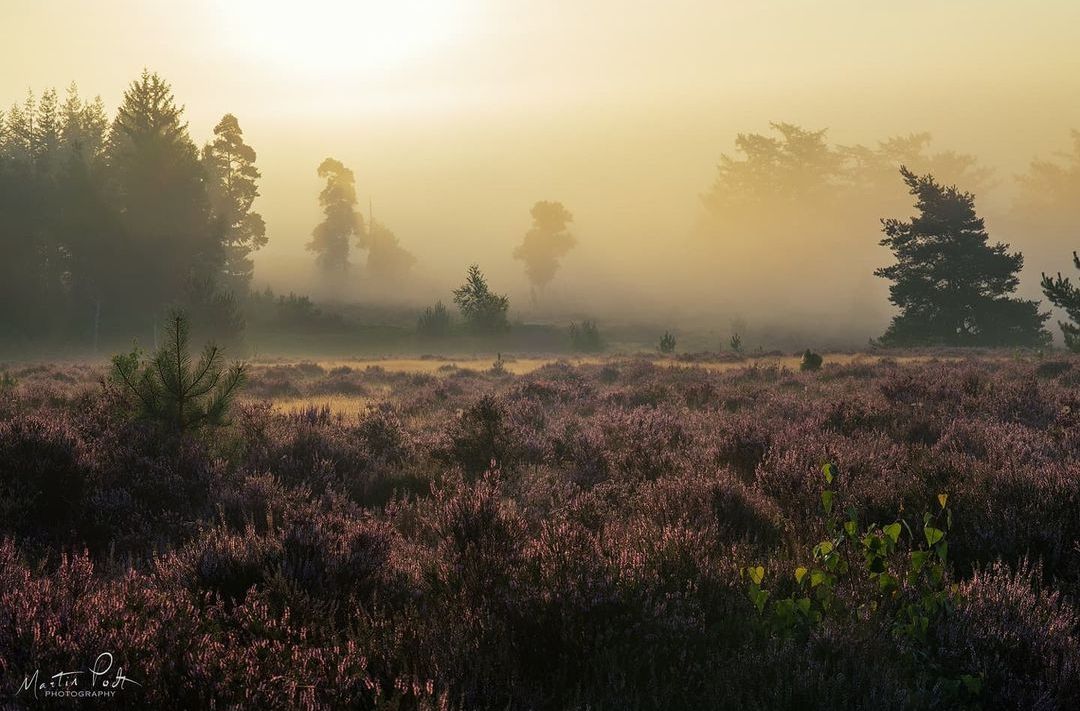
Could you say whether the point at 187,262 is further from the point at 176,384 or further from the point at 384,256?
the point at 176,384

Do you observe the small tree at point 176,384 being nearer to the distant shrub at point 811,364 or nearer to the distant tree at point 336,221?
the distant shrub at point 811,364

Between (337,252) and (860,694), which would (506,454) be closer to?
(860,694)

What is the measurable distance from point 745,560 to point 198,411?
557 centimetres

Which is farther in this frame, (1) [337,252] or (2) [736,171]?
(2) [736,171]

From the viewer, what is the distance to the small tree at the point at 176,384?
6441mm

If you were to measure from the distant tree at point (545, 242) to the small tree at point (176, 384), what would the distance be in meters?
80.7

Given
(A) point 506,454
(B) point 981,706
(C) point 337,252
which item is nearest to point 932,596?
(B) point 981,706

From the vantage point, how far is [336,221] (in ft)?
260

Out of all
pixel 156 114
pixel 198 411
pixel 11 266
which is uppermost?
pixel 156 114

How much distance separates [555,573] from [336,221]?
8224cm

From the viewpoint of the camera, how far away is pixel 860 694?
219cm

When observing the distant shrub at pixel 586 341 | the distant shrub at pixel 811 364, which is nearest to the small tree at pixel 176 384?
the distant shrub at pixel 811 364

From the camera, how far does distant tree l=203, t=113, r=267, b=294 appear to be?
59.7 m

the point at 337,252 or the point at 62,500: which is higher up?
the point at 337,252
